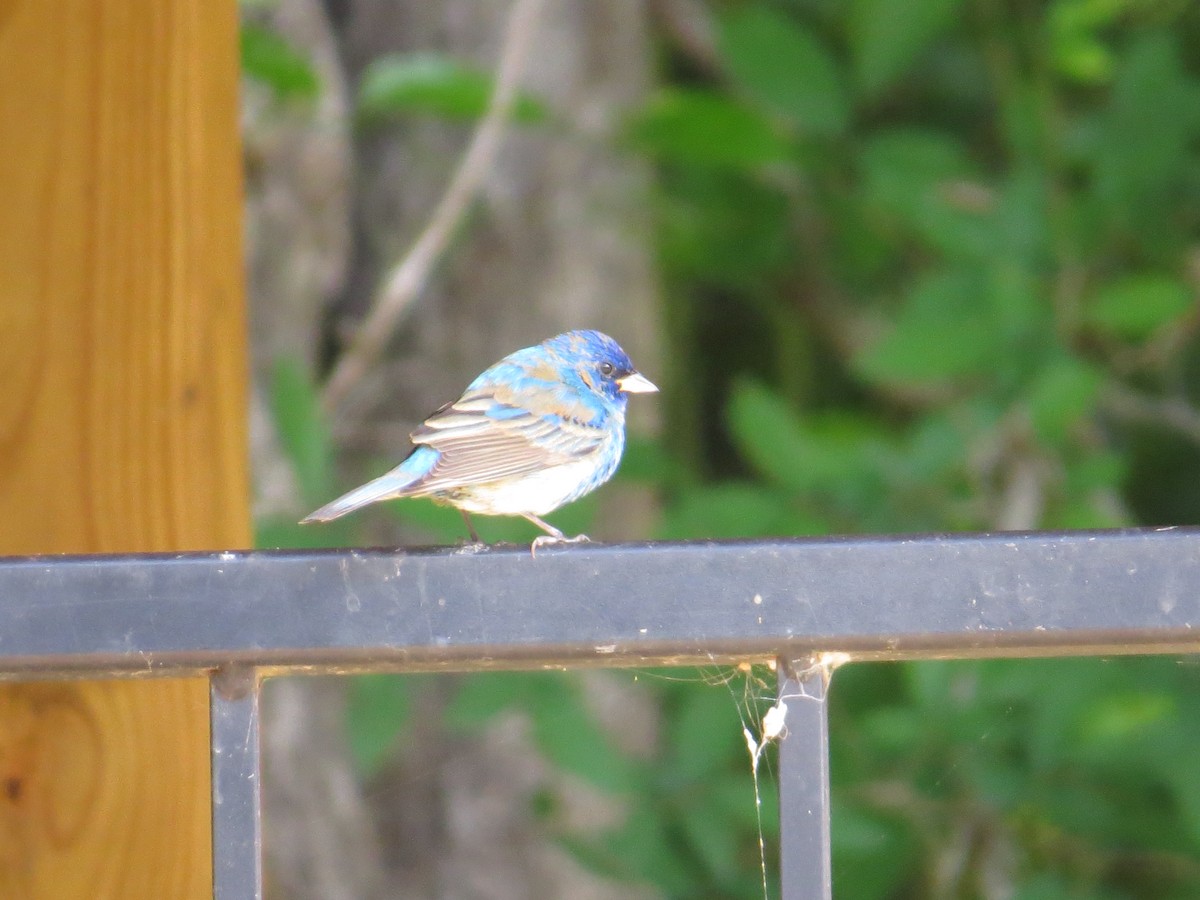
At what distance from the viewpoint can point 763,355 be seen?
640cm

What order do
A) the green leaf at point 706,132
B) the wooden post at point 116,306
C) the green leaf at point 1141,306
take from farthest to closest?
the green leaf at point 706,132
the green leaf at point 1141,306
the wooden post at point 116,306

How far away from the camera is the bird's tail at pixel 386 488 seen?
6.79 ft

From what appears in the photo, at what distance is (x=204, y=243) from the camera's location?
81.9 inches

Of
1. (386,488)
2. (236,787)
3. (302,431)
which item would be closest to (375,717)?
(302,431)

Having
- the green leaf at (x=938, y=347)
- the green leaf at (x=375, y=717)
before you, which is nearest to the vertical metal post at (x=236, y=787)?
the green leaf at (x=375, y=717)

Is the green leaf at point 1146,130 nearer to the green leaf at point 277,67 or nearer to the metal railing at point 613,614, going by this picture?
the green leaf at point 277,67

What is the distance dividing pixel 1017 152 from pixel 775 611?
3317mm

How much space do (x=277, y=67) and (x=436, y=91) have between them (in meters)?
0.48

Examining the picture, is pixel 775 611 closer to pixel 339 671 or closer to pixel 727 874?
pixel 339 671

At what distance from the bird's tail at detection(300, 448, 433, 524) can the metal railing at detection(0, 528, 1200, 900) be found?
582mm

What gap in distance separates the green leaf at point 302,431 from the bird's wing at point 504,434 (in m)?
0.55

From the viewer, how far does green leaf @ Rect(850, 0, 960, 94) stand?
3.76m

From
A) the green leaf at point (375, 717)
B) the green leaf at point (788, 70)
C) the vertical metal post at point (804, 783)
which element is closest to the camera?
the vertical metal post at point (804, 783)

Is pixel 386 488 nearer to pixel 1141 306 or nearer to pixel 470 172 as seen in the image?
pixel 470 172
